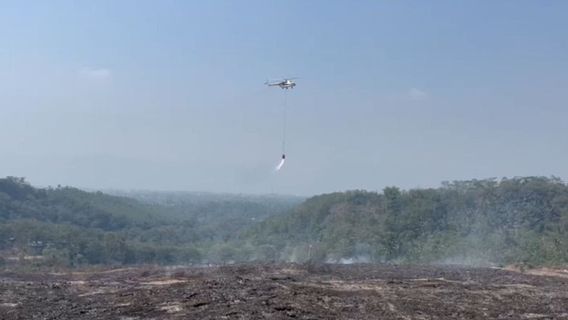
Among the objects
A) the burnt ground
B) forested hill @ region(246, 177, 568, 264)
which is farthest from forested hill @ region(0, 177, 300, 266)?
the burnt ground

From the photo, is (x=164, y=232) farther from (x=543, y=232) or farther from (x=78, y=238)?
(x=543, y=232)

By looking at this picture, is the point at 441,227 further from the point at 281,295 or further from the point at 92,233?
the point at 281,295

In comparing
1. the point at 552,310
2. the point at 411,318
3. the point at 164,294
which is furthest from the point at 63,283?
the point at 552,310

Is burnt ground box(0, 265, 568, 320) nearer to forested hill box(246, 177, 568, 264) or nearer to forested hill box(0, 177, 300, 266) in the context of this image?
forested hill box(246, 177, 568, 264)

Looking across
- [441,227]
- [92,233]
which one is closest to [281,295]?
[441,227]

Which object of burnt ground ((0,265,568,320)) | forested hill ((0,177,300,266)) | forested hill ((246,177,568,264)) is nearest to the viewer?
burnt ground ((0,265,568,320))

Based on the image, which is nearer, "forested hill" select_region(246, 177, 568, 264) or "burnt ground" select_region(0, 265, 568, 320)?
"burnt ground" select_region(0, 265, 568, 320)

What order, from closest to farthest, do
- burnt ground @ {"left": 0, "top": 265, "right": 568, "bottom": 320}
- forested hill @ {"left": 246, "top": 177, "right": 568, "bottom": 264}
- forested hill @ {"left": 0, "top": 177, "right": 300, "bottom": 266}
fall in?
1. burnt ground @ {"left": 0, "top": 265, "right": 568, "bottom": 320}
2. forested hill @ {"left": 246, "top": 177, "right": 568, "bottom": 264}
3. forested hill @ {"left": 0, "top": 177, "right": 300, "bottom": 266}
